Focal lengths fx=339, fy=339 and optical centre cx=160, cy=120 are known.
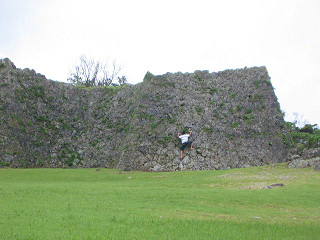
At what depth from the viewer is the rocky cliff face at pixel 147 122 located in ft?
96.6

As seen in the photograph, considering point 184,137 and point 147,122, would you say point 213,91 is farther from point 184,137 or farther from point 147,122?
Result: point 147,122

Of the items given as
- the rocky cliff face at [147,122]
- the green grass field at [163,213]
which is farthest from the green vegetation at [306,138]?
the green grass field at [163,213]

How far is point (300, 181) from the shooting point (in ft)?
59.1

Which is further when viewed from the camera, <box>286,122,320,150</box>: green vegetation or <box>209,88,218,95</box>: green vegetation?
<box>209,88,218,95</box>: green vegetation

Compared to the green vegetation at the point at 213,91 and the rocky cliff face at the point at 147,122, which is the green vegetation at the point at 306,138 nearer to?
the rocky cliff face at the point at 147,122

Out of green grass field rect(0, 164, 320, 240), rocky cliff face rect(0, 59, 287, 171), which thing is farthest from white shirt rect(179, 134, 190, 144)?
green grass field rect(0, 164, 320, 240)

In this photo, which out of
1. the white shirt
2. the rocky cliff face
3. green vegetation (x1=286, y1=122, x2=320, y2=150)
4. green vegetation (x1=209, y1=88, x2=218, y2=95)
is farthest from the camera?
green vegetation (x1=209, y1=88, x2=218, y2=95)

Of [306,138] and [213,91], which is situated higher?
[213,91]

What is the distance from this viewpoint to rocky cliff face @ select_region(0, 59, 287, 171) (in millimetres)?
29453

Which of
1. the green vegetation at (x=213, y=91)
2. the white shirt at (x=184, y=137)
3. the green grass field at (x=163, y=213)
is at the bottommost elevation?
the green grass field at (x=163, y=213)

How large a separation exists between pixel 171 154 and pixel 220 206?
57.0 feet

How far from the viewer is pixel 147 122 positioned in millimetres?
31812

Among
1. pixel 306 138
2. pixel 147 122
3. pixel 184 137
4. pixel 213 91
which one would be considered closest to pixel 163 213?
pixel 184 137

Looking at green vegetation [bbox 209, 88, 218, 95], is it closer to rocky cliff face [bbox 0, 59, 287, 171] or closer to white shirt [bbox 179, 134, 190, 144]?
rocky cliff face [bbox 0, 59, 287, 171]
